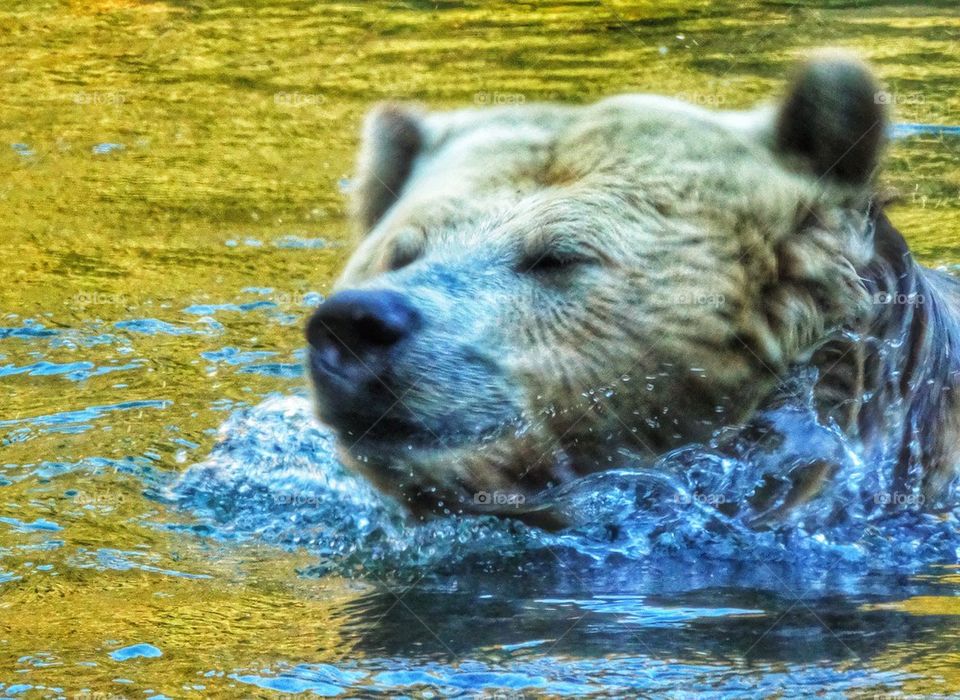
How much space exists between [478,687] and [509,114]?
5.98 feet

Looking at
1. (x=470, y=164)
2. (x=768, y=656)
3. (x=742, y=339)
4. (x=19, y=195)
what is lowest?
(x=19, y=195)

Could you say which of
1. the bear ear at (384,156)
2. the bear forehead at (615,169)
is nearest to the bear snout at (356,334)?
the bear forehead at (615,169)

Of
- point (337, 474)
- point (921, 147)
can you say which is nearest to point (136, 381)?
point (337, 474)

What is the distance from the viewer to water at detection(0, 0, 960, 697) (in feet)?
10.0

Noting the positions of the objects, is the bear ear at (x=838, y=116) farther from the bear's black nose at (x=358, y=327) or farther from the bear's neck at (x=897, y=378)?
the bear's black nose at (x=358, y=327)

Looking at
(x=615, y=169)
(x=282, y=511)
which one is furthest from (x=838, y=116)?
(x=282, y=511)

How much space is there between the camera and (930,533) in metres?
3.96

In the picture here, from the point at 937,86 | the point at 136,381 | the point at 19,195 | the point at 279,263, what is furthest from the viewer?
the point at 937,86

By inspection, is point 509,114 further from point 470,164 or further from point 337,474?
point 337,474

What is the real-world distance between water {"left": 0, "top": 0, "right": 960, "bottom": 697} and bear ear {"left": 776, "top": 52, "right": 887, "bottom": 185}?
2.44 ft

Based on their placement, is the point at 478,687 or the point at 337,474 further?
the point at 337,474

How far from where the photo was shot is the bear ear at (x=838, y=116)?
12.4 feet

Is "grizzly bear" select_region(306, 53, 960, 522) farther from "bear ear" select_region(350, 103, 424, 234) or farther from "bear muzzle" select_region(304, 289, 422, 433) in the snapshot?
"bear ear" select_region(350, 103, 424, 234)

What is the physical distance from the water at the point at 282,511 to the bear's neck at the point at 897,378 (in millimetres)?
126
